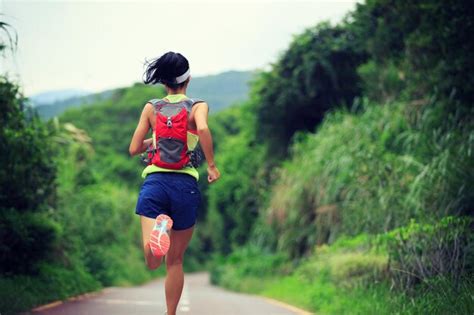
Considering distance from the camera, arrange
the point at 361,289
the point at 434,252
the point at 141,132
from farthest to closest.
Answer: the point at 361,289 < the point at 434,252 < the point at 141,132

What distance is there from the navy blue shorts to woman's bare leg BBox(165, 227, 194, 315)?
77 mm

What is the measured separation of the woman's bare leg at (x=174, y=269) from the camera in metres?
6.29

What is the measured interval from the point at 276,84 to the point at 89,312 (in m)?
20.4

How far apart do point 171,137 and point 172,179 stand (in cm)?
31

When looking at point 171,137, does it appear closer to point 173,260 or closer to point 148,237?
point 148,237

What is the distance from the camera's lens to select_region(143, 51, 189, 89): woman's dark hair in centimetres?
645

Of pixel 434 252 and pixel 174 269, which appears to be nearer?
pixel 174 269

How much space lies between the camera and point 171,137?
20.6 ft

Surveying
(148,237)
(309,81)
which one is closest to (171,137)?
(148,237)

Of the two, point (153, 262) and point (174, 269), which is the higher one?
point (153, 262)

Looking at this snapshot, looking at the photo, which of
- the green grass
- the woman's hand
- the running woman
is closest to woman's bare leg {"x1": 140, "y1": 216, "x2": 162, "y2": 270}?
the running woman

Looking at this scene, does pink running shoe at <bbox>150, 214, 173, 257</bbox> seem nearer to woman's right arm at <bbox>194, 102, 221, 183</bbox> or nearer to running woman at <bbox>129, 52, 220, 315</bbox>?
running woman at <bbox>129, 52, 220, 315</bbox>

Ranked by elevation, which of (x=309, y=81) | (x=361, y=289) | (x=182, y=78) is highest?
(x=182, y=78)

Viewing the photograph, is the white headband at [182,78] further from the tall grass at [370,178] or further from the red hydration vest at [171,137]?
the tall grass at [370,178]
